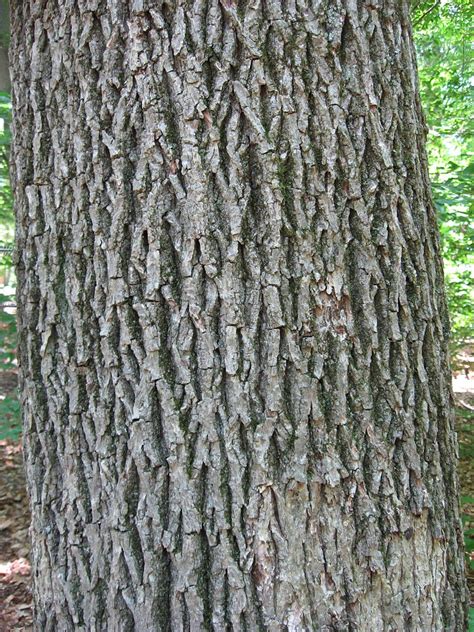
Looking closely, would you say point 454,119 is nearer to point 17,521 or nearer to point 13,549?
point 17,521

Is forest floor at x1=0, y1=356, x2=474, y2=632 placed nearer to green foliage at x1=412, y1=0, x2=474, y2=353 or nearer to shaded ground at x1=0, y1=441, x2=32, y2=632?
shaded ground at x1=0, y1=441, x2=32, y2=632

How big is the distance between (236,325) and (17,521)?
3402 mm

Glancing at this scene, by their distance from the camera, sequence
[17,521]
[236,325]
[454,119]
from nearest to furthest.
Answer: [236,325]
[17,521]
[454,119]

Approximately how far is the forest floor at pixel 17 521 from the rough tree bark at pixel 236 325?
1713 millimetres

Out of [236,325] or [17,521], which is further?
[17,521]

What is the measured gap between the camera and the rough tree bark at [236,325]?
1.42m

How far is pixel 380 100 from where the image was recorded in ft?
5.07

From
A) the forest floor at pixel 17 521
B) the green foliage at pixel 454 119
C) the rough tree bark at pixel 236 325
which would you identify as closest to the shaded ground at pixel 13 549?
the forest floor at pixel 17 521

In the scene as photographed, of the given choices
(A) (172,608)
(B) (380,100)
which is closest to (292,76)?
(B) (380,100)

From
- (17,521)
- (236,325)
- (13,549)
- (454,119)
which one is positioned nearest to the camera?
(236,325)

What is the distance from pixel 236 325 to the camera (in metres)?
1.42

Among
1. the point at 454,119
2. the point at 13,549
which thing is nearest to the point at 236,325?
the point at 13,549

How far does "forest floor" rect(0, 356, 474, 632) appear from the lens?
9.87ft

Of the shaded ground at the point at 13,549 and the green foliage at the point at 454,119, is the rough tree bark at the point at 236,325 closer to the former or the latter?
the shaded ground at the point at 13,549
